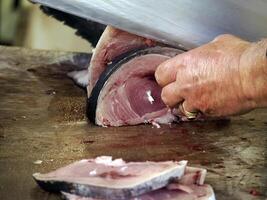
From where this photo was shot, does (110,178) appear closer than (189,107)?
Yes

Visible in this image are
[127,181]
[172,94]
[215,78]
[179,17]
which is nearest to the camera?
[127,181]

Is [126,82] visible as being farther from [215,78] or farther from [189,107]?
[215,78]

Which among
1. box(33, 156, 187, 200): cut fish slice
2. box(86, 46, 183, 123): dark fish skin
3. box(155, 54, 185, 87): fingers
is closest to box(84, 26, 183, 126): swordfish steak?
box(86, 46, 183, 123): dark fish skin

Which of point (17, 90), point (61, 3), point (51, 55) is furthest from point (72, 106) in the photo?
point (51, 55)

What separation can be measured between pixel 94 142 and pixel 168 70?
42 centimetres

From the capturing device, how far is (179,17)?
99.9 inches

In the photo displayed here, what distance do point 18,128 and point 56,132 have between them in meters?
0.15

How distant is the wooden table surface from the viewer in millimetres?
2072

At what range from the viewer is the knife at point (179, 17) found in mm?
2497

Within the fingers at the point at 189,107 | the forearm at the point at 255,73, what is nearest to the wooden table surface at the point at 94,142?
the fingers at the point at 189,107

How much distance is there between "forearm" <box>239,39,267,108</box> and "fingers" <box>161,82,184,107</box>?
0.28 meters

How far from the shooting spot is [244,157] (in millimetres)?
2295

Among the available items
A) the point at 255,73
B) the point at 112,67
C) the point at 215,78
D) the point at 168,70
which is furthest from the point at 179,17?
the point at 255,73

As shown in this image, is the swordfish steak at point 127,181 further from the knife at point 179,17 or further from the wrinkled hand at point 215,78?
the knife at point 179,17
